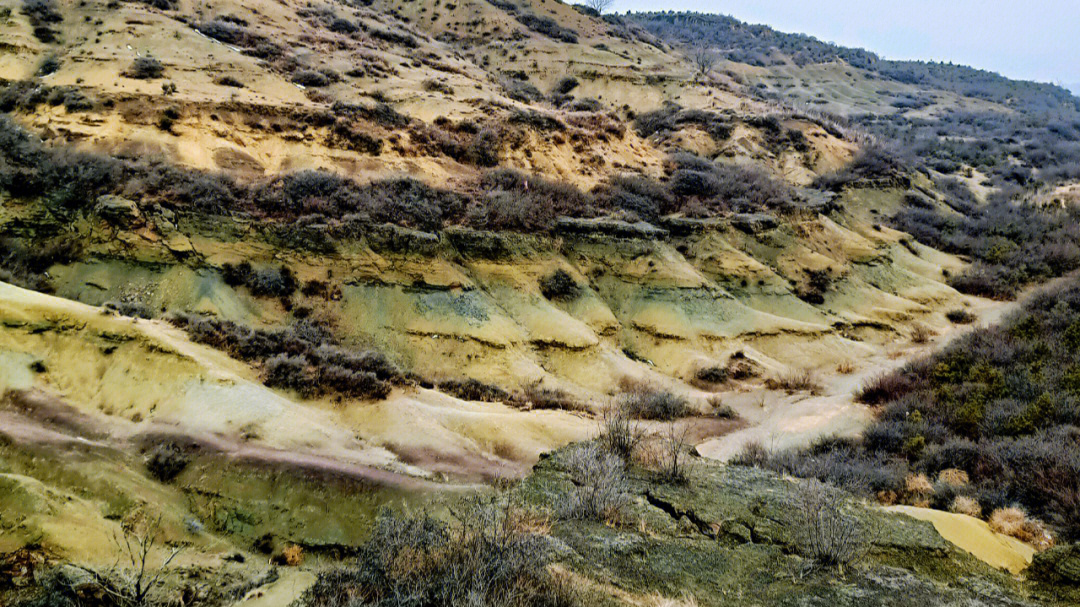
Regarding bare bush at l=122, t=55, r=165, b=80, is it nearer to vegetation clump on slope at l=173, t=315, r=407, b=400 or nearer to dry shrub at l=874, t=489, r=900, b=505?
vegetation clump on slope at l=173, t=315, r=407, b=400

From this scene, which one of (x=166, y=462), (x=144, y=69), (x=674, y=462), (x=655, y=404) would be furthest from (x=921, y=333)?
(x=144, y=69)

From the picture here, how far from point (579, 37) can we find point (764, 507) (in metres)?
56.0

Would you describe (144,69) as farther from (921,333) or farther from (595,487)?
(921,333)

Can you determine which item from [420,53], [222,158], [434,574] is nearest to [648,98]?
[420,53]

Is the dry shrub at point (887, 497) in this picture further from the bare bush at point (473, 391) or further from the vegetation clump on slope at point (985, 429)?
the bare bush at point (473, 391)

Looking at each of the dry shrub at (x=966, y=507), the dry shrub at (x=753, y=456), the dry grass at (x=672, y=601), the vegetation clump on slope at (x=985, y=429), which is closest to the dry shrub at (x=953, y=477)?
the vegetation clump on slope at (x=985, y=429)

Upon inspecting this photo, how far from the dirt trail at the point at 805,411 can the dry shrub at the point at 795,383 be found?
0.90 ft

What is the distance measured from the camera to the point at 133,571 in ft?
18.2

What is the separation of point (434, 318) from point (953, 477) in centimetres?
1313

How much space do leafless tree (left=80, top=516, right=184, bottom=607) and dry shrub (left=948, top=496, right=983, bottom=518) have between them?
401 inches

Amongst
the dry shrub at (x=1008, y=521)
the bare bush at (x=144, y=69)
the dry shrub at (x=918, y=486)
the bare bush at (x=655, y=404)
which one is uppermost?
the bare bush at (x=144, y=69)

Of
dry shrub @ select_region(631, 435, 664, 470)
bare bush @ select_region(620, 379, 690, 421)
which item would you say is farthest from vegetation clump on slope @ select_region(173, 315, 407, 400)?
bare bush @ select_region(620, 379, 690, 421)

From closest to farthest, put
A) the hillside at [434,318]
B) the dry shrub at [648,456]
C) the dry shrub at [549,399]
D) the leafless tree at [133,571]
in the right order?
the leafless tree at [133,571] < the hillside at [434,318] < the dry shrub at [648,456] < the dry shrub at [549,399]

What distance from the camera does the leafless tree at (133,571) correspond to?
15.4ft
